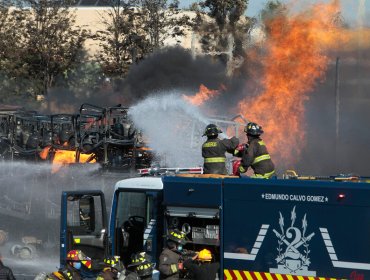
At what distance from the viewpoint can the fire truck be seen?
873 centimetres

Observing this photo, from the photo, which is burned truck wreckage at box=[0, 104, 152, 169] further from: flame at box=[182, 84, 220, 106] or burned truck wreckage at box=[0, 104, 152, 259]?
flame at box=[182, 84, 220, 106]

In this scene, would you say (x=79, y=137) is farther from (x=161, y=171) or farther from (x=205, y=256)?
(x=205, y=256)

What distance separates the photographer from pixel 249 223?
9375 mm

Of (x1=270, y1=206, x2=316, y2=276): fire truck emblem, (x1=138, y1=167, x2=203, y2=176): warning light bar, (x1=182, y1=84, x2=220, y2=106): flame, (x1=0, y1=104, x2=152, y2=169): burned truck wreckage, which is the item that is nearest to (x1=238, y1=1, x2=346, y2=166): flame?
(x1=182, y1=84, x2=220, y2=106): flame

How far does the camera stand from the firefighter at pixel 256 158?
11.1 m

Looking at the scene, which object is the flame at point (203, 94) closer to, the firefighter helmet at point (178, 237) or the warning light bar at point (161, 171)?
the warning light bar at point (161, 171)

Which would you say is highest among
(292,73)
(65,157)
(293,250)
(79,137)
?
(292,73)

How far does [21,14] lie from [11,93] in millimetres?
4628

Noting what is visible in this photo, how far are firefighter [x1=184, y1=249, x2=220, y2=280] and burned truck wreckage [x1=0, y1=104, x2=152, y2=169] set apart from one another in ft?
29.9

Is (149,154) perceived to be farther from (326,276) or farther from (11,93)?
(11,93)

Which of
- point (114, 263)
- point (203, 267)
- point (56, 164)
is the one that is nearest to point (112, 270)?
point (114, 263)

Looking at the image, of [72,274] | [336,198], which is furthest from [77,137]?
[336,198]

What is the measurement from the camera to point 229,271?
941 cm

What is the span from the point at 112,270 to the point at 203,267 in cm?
114
